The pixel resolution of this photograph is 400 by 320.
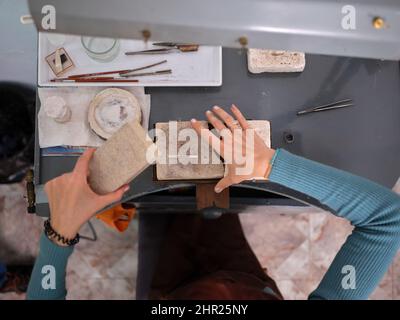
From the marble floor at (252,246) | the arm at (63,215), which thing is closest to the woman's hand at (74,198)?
the arm at (63,215)

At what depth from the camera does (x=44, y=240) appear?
2.80ft

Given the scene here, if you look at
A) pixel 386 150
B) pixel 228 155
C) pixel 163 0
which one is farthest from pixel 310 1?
pixel 386 150

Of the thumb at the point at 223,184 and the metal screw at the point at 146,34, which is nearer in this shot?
the metal screw at the point at 146,34

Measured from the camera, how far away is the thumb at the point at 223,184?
87cm

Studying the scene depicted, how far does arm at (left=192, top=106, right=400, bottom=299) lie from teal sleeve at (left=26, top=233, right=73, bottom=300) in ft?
1.26

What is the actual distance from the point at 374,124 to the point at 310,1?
0.58 m

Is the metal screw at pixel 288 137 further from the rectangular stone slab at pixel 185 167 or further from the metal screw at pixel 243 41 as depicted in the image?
the metal screw at pixel 243 41

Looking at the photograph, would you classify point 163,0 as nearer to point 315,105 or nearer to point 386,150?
point 315,105

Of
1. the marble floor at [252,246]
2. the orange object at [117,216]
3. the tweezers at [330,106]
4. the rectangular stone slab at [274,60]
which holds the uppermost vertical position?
the rectangular stone slab at [274,60]

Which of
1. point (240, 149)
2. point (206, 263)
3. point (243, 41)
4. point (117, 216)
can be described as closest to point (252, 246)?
point (206, 263)

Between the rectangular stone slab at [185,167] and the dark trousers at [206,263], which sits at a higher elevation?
the rectangular stone slab at [185,167]

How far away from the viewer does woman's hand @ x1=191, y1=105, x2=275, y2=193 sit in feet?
2.67

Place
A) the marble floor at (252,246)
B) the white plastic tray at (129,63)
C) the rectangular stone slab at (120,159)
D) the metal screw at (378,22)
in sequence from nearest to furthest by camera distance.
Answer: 1. the metal screw at (378,22)
2. the rectangular stone slab at (120,159)
3. the white plastic tray at (129,63)
4. the marble floor at (252,246)

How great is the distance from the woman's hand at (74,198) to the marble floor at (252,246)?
2.49 ft
